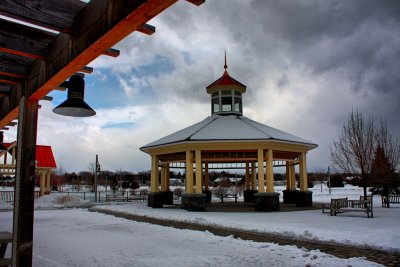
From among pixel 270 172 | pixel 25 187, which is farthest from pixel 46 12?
pixel 270 172

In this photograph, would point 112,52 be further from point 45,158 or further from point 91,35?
point 45,158

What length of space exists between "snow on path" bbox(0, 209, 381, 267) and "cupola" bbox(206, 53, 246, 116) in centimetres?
1181

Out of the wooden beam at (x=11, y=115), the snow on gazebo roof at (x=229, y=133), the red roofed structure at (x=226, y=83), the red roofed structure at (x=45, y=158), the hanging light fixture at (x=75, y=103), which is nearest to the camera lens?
the hanging light fixture at (x=75, y=103)

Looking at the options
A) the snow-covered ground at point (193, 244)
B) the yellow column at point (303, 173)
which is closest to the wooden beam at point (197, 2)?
the snow-covered ground at point (193, 244)

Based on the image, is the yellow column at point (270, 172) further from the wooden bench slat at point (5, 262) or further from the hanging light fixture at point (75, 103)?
the hanging light fixture at point (75, 103)

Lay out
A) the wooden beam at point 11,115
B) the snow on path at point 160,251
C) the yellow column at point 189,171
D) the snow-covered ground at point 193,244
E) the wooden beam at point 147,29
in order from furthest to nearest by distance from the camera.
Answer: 1. the yellow column at point 189,171
2. the snow-covered ground at point 193,244
3. the snow on path at point 160,251
4. the wooden beam at point 11,115
5. the wooden beam at point 147,29

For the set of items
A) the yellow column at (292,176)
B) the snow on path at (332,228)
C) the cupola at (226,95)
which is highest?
the cupola at (226,95)

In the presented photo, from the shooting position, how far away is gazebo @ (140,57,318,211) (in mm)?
18047

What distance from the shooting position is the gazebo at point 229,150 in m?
18.0

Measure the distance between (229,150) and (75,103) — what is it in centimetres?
1546

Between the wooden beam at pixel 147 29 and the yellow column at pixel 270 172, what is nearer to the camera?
the wooden beam at pixel 147 29

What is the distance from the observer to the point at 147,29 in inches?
140

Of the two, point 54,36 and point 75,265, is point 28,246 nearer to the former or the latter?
point 75,265

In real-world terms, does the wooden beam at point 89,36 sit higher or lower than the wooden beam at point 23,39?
lower
